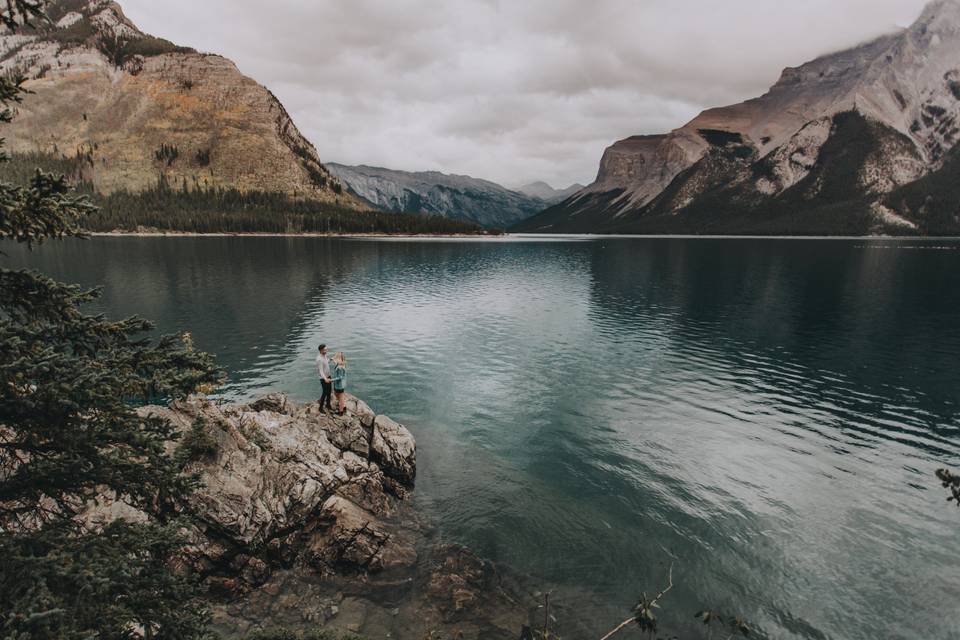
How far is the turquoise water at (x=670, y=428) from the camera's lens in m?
18.6

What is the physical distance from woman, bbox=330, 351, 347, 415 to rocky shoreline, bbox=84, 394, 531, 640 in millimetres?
3432

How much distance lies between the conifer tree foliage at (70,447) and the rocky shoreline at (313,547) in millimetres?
6445

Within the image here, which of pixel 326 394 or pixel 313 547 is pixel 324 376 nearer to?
pixel 326 394

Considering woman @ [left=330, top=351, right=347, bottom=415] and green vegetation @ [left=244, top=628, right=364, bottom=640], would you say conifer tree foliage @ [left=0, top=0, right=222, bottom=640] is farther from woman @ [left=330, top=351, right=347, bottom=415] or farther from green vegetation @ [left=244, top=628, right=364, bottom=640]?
woman @ [left=330, top=351, right=347, bottom=415]

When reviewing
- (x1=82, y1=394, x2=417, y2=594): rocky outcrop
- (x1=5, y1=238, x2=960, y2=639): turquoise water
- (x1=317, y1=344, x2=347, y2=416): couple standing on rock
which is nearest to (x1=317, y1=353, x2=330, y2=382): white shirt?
(x1=317, y1=344, x2=347, y2=416): couple standing on rock

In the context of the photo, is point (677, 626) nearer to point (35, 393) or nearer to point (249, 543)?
point (249, 543)

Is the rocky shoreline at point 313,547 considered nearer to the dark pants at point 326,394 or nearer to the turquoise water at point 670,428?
the turquoise water at point 670,428

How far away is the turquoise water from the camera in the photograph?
18.6 metres

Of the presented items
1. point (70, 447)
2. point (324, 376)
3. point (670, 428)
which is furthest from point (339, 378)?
point (670, 428)

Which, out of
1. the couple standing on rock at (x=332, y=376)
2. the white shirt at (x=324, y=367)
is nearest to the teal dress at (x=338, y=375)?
the couple standing on rock at (x=332, y=376)

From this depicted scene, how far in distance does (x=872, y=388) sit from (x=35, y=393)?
51.3 m

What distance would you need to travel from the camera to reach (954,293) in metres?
80.6

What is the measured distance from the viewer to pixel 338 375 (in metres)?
27.1

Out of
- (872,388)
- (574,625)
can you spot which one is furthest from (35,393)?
(872,388)
